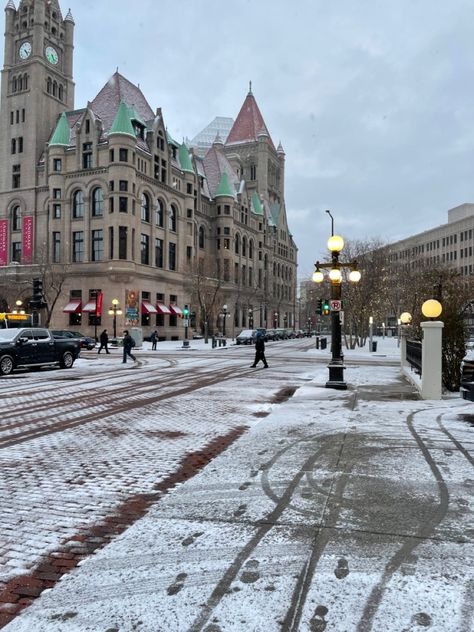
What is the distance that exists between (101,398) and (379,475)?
27.5 feet

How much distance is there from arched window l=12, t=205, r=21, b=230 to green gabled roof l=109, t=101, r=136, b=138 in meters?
17.4

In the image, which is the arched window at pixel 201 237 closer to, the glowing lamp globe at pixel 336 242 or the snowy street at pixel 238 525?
the glowing lamp globe at pixel 336 242

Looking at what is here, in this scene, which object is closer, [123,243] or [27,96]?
[123,243]

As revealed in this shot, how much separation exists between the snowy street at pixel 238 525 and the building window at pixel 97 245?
49020 mm

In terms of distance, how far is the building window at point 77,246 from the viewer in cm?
5701

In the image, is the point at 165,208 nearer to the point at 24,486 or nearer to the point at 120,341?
the point at 120,341

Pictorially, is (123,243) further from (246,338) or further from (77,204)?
(246,338)

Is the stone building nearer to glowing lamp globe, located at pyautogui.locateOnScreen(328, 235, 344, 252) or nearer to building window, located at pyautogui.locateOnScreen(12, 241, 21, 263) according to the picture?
building window, located at pyautogui.locateOnScreen(12, 241, 21, 263)

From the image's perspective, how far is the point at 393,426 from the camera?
28.0 feet

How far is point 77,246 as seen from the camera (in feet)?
189

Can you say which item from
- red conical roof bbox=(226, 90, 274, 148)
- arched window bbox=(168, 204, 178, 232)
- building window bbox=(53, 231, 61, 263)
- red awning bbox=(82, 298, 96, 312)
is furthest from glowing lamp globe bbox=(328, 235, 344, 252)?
red conical roof bbox=(226, 90, 274, 148)

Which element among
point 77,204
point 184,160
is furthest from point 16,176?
point 184,160

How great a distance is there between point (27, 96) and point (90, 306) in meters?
29.4

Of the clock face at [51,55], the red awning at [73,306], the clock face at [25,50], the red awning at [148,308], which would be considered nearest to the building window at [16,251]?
the red awning at [73,306]
